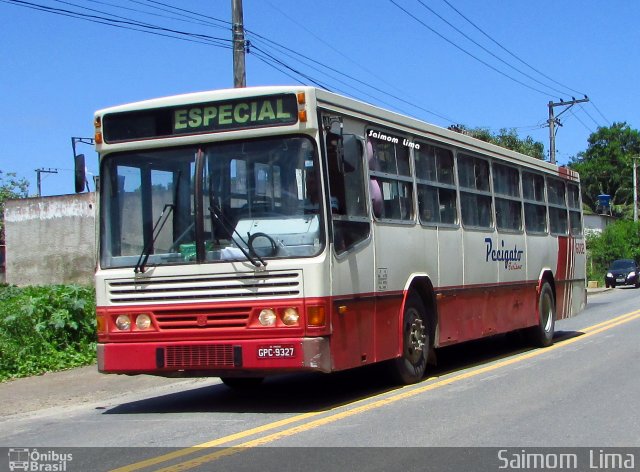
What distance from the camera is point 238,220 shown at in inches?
346

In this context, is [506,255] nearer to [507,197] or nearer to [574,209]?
[507,197]

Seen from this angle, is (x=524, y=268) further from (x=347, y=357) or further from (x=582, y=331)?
(x=347, y=357)

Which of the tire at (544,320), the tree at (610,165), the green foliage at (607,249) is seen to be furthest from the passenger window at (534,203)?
the tree at (610,165)

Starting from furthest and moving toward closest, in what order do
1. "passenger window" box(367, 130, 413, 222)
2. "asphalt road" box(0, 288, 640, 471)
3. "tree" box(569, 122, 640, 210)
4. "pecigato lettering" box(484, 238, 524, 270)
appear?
"tree" box(569, 122, 640, 210)
"pecigato lettering" box(484, 238, 524, 270)
"passenger window" box(367, 130, 413, 222)
"asphalt road" box(0, 288, 640, 471)

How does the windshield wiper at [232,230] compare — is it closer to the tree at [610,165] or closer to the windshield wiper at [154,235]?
the windshield wiper at [154,235]

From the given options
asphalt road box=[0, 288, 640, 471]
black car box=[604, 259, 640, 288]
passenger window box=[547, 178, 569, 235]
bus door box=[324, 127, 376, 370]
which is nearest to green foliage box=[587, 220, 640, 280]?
black car box=[604, 259, 640, 288]

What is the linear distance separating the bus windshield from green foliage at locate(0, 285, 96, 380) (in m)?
5.05

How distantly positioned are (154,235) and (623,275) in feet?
Result: 121

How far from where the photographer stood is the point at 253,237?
866 centimetres

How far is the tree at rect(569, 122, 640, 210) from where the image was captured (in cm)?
8600

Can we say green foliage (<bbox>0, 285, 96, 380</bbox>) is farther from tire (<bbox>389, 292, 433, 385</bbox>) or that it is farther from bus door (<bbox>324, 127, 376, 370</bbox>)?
bus door (<bbox>324, 127, 376, 370</bbox>)

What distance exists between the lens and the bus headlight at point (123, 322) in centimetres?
909

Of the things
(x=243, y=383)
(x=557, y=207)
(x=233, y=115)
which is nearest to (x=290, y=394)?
(x=243, y=383)

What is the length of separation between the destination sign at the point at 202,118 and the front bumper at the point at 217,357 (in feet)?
7.00
